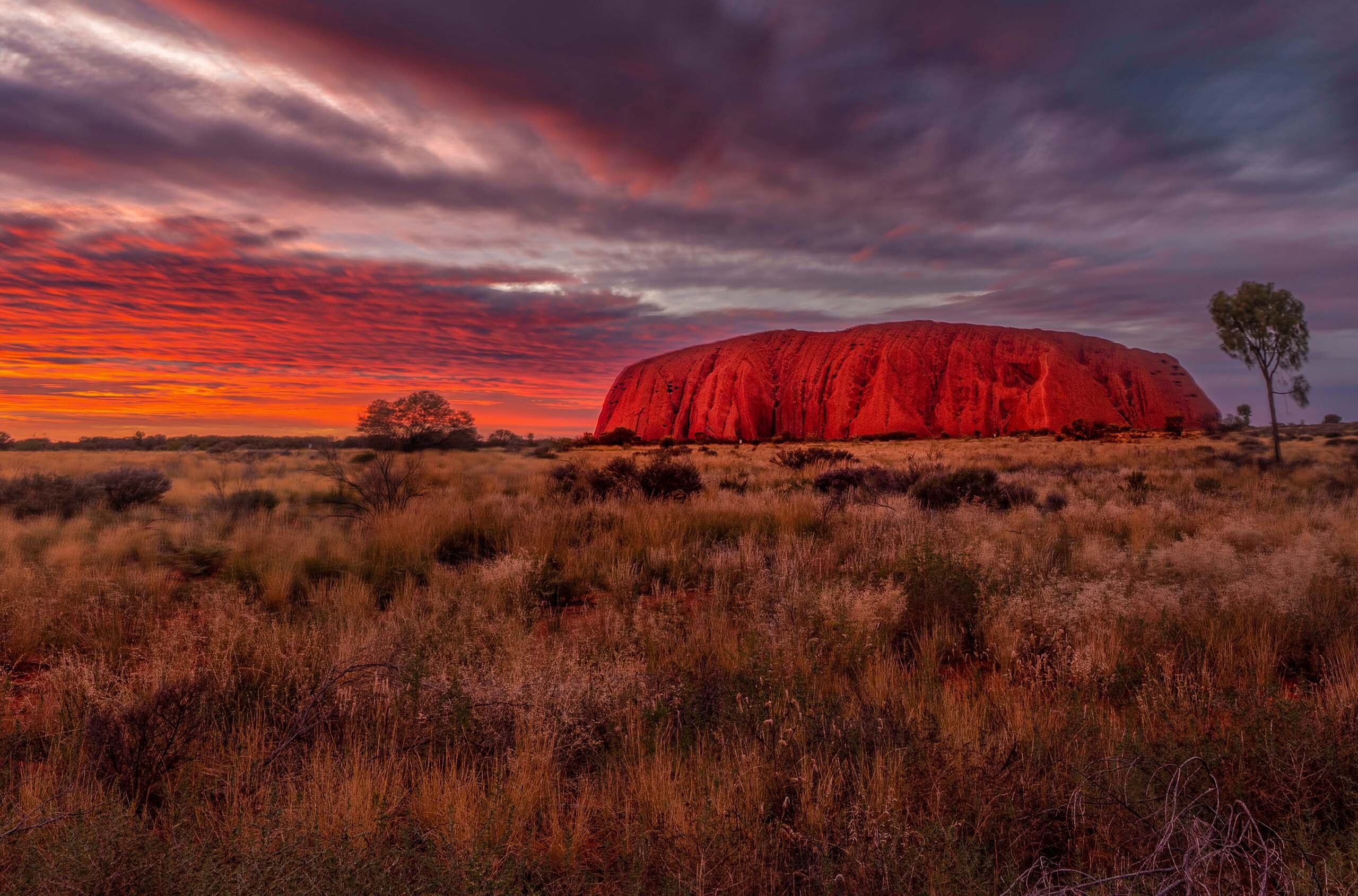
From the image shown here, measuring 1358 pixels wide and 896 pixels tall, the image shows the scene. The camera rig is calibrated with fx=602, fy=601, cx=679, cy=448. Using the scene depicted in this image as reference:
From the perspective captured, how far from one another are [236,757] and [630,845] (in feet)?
7.11

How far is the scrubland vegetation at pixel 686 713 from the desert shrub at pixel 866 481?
3931mm

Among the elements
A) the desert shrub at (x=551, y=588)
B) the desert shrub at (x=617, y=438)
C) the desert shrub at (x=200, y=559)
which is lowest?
the desert shrub at (x=551, y=588)

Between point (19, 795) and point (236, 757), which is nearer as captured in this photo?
point (19, 795)

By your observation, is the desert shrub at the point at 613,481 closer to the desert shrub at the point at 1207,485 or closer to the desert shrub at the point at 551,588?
the desert shrub at the point at 551,588

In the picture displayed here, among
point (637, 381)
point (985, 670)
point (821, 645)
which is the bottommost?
point (985, 670)

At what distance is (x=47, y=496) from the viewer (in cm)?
1112

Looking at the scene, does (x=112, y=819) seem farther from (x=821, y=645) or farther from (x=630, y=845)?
(x=821, y=645)

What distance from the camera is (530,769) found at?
10.0 feet

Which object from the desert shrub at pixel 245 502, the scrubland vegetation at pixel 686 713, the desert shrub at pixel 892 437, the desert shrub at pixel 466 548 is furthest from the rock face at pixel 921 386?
the scrubland vegetation at pixel 686 713

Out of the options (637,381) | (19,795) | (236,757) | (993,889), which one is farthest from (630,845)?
(637,381)

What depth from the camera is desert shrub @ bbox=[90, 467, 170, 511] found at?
11.7 m

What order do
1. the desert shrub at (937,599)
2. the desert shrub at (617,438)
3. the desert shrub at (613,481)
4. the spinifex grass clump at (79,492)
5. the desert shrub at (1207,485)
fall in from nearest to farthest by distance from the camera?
1. the desert shrub at (937,599)
2. the spinifex grass clump at (79,492)
3. the desert shrub at (613,481)
4. the desert shrub at (1207,485)
5. the desert shrub at (617,438)

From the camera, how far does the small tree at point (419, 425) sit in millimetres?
28406

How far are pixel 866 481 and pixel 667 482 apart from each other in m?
4.47
